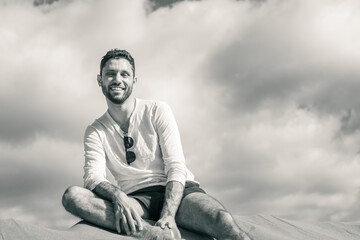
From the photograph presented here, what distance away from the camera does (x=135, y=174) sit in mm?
3834

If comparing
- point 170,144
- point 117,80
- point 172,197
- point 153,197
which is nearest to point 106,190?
point 153,197

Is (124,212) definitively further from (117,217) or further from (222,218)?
(222,218)

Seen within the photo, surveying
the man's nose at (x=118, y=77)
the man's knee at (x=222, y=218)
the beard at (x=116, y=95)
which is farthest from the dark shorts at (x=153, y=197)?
the man's nose at (x=118, y=77)

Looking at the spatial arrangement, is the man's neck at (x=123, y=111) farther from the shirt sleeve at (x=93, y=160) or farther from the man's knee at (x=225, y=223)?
the man's knee at (x=225, y=223)

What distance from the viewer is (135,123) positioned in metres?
3.99

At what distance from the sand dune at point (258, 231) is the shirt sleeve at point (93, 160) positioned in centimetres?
37

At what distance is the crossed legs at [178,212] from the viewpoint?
11.3ft

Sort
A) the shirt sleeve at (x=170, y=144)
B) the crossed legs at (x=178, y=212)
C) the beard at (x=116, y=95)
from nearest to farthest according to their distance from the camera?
the crossed legs at (x=178, y=212) < the shirt sleeve at (x=170, y=144) < the beard at (x=116, y=95)

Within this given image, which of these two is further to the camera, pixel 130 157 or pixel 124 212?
pixel 130 157

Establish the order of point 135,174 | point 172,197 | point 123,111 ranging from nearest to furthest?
point 172,197
point 135,174
point 123,111

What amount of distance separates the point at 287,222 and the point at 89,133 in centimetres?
Answer: 233

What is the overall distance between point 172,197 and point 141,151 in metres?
0.53

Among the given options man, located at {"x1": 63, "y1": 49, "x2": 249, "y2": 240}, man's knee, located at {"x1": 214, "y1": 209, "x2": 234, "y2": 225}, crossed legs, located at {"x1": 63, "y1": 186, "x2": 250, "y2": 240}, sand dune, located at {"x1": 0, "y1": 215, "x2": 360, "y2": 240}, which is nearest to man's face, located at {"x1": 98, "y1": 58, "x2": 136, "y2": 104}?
man, located at {"x1": 63, "y1": 49, "x2": 249, "y2": 240}

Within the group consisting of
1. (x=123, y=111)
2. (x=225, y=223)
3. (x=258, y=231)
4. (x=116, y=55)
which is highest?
(x=116, y=55)
